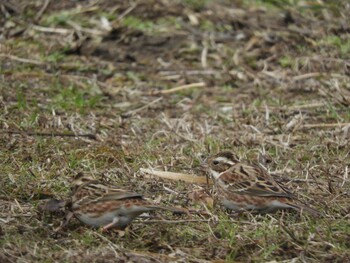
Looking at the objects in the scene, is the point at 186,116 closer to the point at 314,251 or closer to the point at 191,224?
the point at 191,224

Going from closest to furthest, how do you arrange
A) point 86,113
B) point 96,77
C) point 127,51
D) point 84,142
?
point 84,142 < point 86,113 < point 96,77 < point 127,51

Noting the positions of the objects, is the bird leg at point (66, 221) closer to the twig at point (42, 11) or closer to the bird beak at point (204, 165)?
the bird beak at point (204, 165)

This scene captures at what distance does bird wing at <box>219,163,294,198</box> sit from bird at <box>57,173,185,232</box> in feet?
2.43

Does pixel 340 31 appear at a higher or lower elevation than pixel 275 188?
lower

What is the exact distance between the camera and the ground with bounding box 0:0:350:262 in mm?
6086

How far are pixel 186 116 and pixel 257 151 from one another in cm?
137

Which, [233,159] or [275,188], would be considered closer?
[275,188]

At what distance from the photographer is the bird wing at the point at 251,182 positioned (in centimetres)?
666

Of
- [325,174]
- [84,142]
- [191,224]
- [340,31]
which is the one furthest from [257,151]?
[340,31]

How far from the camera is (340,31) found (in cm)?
1189

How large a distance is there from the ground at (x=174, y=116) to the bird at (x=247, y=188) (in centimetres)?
10

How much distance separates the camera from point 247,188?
6832 millimetres

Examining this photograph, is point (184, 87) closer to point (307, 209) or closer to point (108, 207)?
point (307, 209)

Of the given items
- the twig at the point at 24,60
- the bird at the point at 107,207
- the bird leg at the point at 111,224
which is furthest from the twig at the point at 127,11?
the bird leg at the point at 111,224
